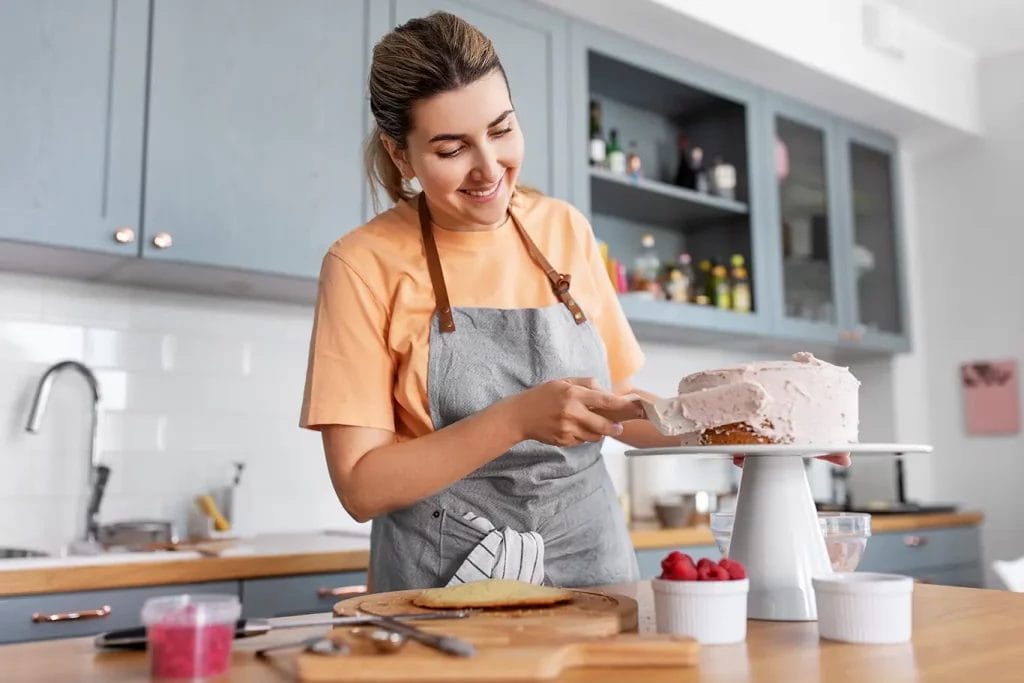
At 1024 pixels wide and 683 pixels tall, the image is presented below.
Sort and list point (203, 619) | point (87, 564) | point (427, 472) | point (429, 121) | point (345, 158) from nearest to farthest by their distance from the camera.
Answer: point (203, 619) → point (427, 472) → point (429, 121) → point (87, 564) → point (345, 158)

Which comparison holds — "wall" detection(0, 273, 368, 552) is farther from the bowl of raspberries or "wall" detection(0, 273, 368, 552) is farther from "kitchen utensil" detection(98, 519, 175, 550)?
the bowl of raspberries

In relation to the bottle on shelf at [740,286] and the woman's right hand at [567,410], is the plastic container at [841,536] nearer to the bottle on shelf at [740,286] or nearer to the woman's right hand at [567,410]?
the woman's right hand at [567,410]

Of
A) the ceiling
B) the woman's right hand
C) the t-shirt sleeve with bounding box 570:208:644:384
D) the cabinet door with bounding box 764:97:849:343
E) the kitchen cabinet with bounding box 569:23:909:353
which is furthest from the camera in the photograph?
the ceiling

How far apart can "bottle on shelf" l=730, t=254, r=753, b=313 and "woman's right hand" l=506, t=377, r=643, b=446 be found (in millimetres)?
2164

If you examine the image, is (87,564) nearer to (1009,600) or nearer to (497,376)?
(497,376)

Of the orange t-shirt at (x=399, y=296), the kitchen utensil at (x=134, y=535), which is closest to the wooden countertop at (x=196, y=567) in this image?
the kitchen utensil at (x=134, y=535)

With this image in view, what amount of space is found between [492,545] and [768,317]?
216 cm

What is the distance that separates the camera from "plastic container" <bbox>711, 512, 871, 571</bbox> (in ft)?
4.07

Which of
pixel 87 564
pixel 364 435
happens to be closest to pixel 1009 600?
pixel 364 435

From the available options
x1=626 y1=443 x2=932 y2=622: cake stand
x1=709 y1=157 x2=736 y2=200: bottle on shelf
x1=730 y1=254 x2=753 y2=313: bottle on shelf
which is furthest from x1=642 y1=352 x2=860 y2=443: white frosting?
x1=709 y1=157 x2=736 y2=200: bottle on shelf

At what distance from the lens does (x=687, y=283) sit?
3.27 m

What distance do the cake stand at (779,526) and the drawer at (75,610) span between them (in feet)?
3.36

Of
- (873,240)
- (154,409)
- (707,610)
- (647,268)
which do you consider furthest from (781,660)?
(873,240)

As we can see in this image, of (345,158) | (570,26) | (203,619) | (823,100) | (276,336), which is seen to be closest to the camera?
(203,619)
